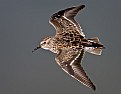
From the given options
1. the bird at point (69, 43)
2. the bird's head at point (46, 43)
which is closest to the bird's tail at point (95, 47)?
the bird at point (69, 43)

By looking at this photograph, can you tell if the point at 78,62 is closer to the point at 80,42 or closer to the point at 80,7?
the point at 80,42

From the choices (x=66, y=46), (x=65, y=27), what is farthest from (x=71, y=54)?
(x=65, y=27)

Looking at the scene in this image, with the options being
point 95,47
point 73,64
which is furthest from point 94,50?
point 73,64

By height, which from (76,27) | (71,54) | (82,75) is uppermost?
(76,27)

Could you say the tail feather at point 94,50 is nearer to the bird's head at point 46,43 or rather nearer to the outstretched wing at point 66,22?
the outstretched wing at point 66,22

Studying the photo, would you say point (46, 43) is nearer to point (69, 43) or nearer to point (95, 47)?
point (69, 43)

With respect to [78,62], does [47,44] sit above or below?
above
